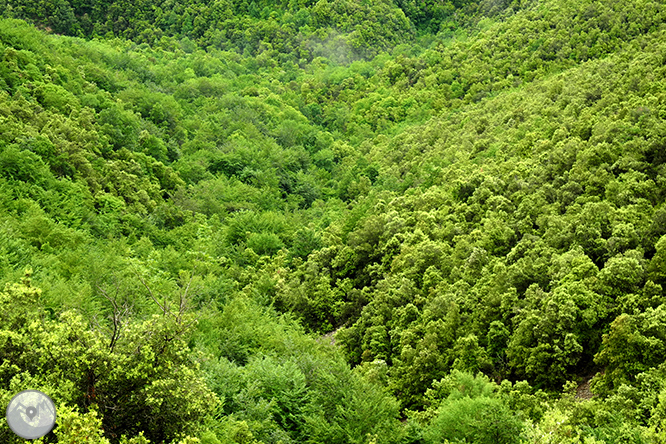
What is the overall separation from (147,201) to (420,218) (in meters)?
27.8

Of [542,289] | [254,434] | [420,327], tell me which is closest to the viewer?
[254,434]

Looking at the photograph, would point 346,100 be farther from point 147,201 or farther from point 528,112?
point 147,201

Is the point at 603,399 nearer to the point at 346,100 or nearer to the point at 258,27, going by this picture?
the point at 346,100

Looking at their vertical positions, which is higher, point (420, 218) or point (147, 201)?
point (420, 218)

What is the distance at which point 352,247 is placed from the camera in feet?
190

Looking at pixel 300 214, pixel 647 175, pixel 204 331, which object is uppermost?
pixel 647 175

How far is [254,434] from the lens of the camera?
2466cm

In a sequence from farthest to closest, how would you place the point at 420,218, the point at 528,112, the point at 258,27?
the point at 258,27 → the point at 528,112 → the point at 420,218

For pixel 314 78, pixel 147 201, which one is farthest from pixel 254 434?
pixel 314 78

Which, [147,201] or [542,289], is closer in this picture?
[542,289]

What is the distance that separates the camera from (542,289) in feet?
117

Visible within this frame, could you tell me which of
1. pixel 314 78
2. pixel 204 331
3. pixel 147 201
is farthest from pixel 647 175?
pixel 314 78

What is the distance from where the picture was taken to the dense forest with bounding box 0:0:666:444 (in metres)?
20.4

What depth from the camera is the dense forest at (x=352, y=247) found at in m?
20.4
